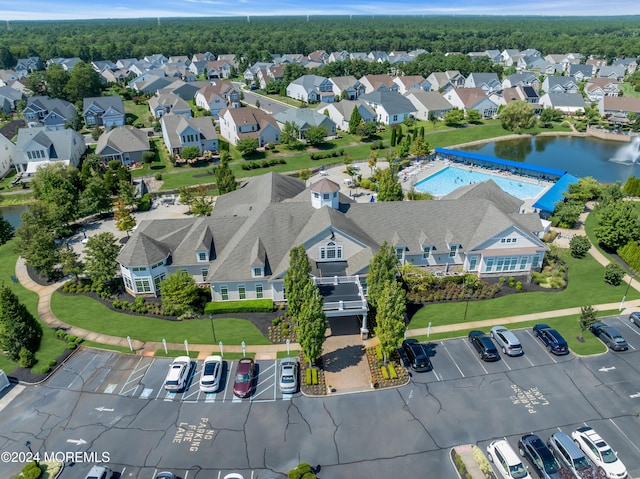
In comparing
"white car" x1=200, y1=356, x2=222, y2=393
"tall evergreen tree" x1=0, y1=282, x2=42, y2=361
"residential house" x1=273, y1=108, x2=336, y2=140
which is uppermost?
"residential house" x1=273, y1=108, x2=336, y2=140

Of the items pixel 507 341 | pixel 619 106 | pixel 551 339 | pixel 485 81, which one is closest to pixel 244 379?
pixel 507 341

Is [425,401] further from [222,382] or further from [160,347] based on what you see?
[160,347]

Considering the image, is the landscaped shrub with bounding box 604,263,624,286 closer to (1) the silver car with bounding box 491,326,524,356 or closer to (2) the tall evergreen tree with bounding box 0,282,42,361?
(1) the silver car with bounding box 491,326,524,356

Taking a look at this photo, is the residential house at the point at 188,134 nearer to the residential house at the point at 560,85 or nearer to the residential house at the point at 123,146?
the residential house at the point at 123,146

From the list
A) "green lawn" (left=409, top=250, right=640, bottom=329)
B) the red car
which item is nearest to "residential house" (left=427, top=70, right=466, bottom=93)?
"green lawn" (left=409, top=250, right=640, bottom=329)

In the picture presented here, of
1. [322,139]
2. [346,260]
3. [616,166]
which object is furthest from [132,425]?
[616,166]
